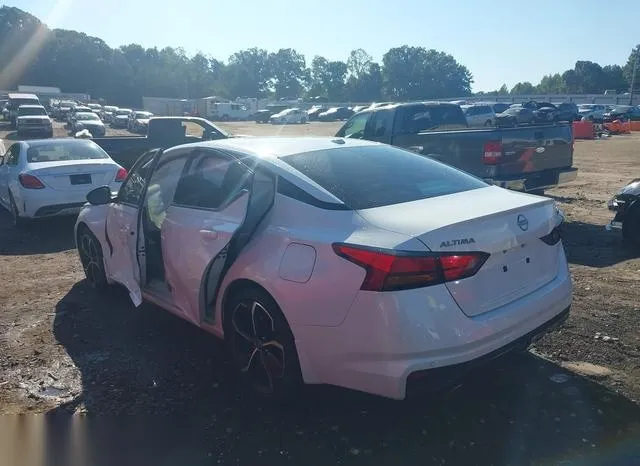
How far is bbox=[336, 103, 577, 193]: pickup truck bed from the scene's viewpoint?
831 cm

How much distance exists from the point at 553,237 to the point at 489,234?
30.4 inches

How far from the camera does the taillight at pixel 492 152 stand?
8266 millimetres

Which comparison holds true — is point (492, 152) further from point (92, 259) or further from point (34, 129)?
point (34, 129)

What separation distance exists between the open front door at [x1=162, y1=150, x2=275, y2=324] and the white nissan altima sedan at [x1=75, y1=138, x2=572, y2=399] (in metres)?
0.01

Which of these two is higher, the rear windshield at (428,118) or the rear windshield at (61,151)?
the rear windshield at (428,118)

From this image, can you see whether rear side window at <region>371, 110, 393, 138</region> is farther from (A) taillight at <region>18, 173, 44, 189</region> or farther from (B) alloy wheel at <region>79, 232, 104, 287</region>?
(B) alloy wheel at <region>79, 232, 104, 287</region>

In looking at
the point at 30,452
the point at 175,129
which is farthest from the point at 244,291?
the point at 175,129

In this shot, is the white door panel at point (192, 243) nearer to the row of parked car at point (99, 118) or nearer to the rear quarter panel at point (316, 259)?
the rear quarter panel at point (316, 259)

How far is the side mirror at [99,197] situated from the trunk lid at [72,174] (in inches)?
160

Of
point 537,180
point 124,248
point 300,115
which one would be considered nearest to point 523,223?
point 124,248

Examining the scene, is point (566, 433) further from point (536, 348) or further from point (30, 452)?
point (30, 452)

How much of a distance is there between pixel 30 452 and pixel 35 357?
1.31m

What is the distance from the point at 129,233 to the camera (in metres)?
4.82

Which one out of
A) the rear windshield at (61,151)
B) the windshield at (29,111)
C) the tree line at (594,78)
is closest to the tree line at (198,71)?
the tree line at (594,78)
